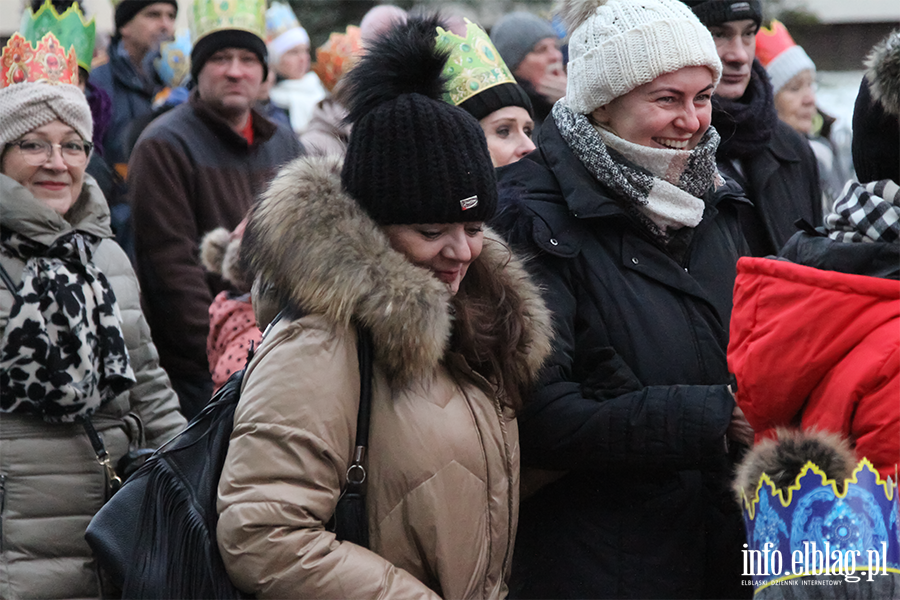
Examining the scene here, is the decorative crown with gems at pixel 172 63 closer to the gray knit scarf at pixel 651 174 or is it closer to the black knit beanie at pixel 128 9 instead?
the black knit beanie at pixel 128 9

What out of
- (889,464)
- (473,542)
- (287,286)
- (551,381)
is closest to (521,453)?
(551,381)

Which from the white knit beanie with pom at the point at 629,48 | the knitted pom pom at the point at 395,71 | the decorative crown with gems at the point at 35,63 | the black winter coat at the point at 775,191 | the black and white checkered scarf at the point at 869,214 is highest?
the knitted pom pom at the point at 395,71

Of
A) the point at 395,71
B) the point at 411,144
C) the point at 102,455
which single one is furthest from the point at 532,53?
the point at 411,144

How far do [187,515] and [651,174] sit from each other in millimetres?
1440

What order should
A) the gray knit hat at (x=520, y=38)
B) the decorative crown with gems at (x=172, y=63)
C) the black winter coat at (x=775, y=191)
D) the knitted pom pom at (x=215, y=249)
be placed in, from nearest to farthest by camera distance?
the black winter coat at (x=775, y=191), the knitted pom pom at (x=215, y=249), the gray knit hat at (x=520, y=38), the decorative crown with gems at (x=172, y=63)

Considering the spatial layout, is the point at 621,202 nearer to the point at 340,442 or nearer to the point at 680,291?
the point at 680,291

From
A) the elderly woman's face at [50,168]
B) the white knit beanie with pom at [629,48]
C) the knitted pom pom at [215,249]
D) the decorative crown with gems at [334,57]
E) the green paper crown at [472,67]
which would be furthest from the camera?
the decorative crown with gems at [334,57]

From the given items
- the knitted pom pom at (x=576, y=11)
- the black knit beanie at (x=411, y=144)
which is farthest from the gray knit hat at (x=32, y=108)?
the knitted pom pom at (x=576, y=11)

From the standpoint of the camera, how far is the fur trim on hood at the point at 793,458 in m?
1.87

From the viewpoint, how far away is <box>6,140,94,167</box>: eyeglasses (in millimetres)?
3672

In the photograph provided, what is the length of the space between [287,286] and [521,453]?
790mm

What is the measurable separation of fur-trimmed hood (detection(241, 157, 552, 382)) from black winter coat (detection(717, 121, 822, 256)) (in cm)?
188

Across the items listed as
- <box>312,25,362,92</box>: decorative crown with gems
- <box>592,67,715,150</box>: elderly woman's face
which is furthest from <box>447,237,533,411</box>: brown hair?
<box>312,25,362,92</box>: decorative crown with gems

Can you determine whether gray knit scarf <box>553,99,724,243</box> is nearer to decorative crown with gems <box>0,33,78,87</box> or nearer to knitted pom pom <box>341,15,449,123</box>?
knitted pom pom <box>341,15,449,123</box>
